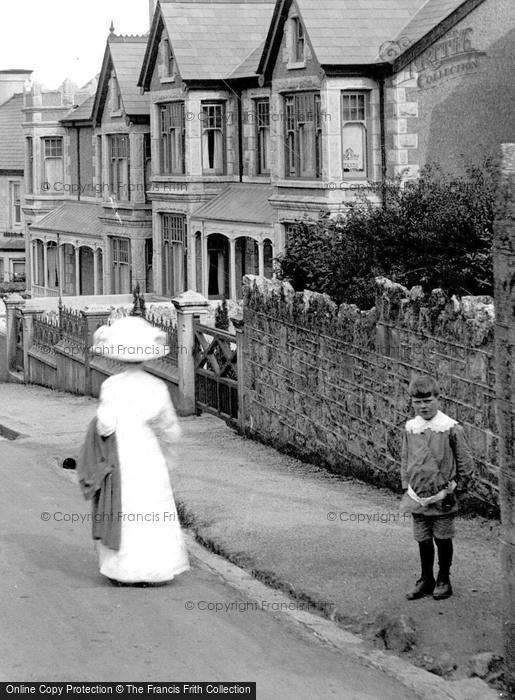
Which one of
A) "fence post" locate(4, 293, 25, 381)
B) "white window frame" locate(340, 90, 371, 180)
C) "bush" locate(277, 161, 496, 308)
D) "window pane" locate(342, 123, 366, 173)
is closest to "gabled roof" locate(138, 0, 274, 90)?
"white window frame" locate(340, 90, 371, 180)

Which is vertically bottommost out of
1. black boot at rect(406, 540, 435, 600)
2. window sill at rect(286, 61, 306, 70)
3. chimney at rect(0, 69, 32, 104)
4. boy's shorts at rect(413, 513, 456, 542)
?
black boot at rect(406, 540, 435, 600)

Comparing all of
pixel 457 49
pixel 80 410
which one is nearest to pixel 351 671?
pixel 80 410

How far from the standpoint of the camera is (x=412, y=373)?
1176cm

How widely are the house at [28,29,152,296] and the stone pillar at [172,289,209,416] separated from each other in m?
20.8

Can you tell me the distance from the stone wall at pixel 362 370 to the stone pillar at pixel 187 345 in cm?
198

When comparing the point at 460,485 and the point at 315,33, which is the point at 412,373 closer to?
the point at 460,485

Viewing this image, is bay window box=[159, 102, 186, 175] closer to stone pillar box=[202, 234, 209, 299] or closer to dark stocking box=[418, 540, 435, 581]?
stone pillar box=[202, 234, 209, 299]

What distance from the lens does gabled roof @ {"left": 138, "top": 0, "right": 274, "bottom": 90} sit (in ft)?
117

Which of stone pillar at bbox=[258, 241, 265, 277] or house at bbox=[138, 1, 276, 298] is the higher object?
house at bbox=[138, 1, 276, 298]

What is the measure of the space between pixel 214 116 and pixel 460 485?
Answer: 2882 cm

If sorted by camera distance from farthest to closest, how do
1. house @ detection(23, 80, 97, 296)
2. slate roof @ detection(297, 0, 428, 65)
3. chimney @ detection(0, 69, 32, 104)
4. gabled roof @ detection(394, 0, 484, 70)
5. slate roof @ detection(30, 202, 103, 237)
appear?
chimney @ detection(0, 69, 32, 104)
house @ detection(23, 80, 97, 296)
slate roof @ detection(30, 202, 103, 237)
slate roof @ detection(297, 0, 428, 65)
gabled roof @ detection(394, 0, 484, 70)

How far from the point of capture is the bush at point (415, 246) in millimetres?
19812

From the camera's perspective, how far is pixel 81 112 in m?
47.4

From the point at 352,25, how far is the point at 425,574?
2357 cm
